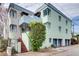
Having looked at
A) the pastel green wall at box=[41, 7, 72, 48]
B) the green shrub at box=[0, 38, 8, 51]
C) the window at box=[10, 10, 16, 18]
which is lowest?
the green shrub at box=[0, 38, 8, 51]

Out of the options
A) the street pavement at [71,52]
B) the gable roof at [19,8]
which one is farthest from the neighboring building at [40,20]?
the street pavement at [71,52]

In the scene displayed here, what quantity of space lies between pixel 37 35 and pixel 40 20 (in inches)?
8.7

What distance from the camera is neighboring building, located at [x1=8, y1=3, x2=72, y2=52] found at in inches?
107

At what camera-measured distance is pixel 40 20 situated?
8.87ft

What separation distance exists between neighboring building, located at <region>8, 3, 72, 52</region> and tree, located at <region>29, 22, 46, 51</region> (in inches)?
2.3

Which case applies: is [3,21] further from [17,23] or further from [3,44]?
[3,44]

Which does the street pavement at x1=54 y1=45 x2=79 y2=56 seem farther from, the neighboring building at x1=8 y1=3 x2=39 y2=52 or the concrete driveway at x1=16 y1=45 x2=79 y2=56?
the neighboring building at x1=8 y1=3 x2=39 y2=52

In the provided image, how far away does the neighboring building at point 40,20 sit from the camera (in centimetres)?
271

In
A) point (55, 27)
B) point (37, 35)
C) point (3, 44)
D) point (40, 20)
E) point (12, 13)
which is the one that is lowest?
point (3, 44)

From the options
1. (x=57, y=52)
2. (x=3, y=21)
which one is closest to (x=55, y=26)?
(x=57, y=52)

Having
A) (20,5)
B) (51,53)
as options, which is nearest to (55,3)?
(20,5)

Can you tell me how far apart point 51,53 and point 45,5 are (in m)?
0.70

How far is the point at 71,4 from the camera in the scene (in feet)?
8.82

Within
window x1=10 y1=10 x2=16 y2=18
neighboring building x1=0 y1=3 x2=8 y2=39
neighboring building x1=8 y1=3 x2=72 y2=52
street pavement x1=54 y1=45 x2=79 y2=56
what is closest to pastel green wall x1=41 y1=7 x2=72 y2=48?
neighboring building x1=8 y1=3 x2=72 y2=52
